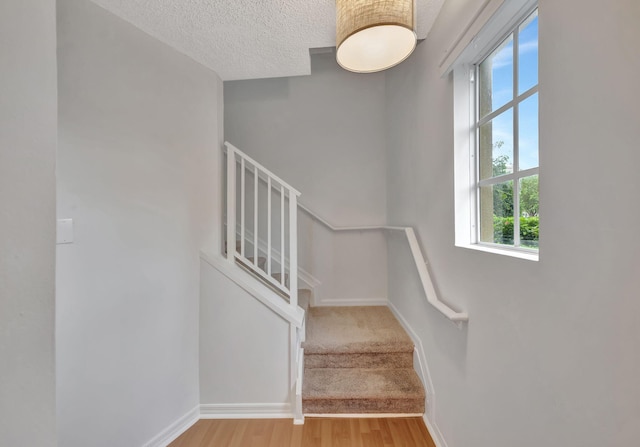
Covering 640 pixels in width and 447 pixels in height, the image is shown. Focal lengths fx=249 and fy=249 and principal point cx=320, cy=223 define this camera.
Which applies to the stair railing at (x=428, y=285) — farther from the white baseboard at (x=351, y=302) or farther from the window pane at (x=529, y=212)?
the white baseboard at (x=351, y=302)

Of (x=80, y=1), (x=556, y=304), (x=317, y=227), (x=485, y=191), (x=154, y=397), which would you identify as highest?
(x=80, y=1)

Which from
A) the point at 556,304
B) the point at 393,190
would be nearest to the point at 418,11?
the point at 393,190

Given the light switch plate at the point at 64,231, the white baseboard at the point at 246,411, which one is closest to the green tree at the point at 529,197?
the white baseboard at the point at 246,411

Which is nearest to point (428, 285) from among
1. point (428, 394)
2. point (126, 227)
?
point (428, 394)

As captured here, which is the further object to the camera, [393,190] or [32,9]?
[393,190]

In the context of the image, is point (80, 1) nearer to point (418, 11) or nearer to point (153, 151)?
point (153, 151)

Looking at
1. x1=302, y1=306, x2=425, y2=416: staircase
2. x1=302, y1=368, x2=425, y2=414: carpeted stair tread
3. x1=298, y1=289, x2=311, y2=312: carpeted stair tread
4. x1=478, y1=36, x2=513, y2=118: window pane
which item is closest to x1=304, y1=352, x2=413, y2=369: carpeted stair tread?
x1=302, y1=306, x2=425, y2=416: staircase

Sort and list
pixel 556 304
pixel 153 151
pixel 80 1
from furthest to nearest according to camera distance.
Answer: pixel 153 151 → pixel 80 1 → pixel 556 304

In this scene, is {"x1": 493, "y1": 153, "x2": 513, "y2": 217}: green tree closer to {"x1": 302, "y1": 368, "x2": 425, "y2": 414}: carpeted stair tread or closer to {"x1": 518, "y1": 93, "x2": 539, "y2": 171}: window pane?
{"x1": 518, "y1": 93, "x2": 539, "y2": 171}: window pane

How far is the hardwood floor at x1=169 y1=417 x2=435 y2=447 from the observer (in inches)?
57.3

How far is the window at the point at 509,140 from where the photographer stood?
90cm

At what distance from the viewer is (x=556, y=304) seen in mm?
701

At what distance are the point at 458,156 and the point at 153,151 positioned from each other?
1707 mm

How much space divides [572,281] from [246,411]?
6.29 feet
